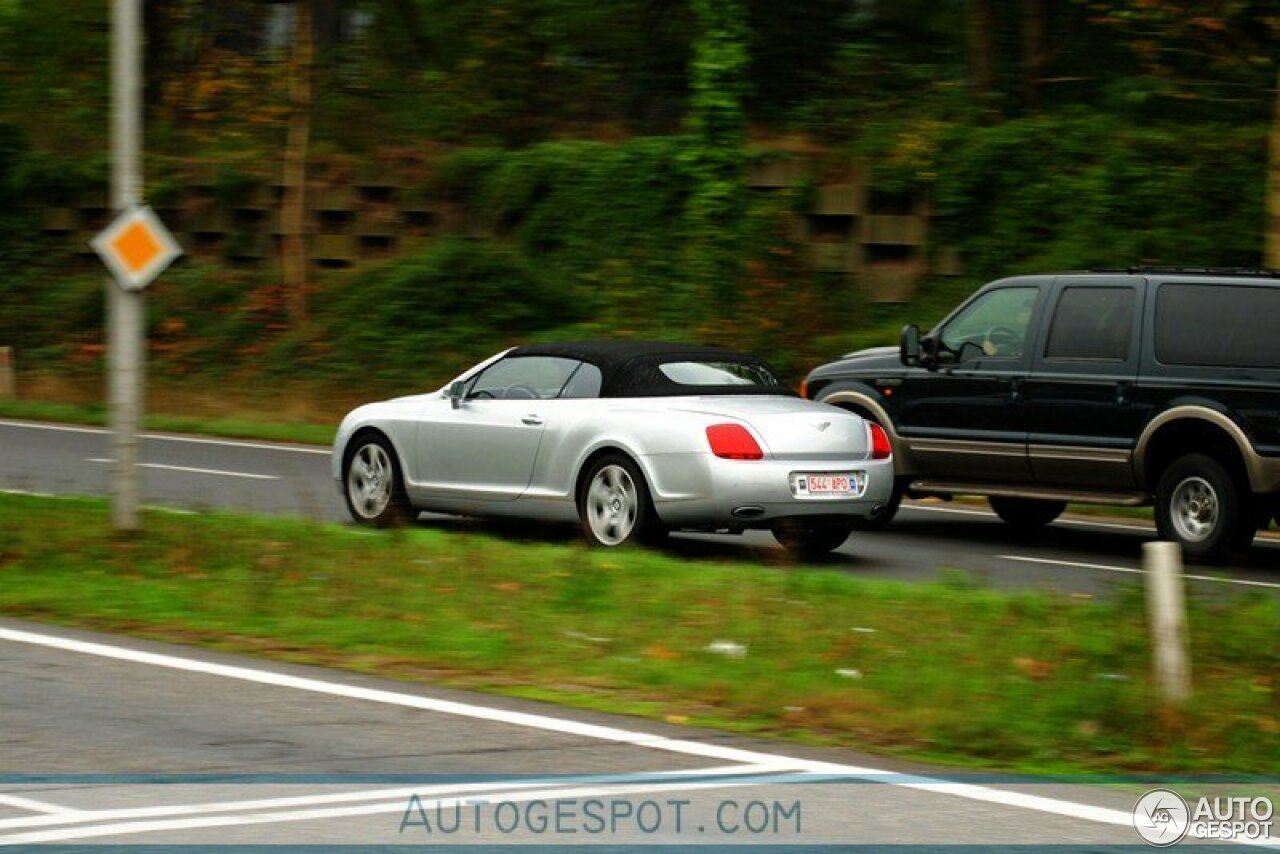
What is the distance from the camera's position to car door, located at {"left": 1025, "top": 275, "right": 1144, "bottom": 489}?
1559 cm

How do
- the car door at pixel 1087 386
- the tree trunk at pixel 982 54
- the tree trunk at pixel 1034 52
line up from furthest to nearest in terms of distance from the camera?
1. the tree trunk at pixel 982 54
2. the tree trunk at pixel 1034 52
3. the car door at pixel 1087 386

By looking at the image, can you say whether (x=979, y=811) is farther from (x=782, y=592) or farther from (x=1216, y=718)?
(x=782, y=592)

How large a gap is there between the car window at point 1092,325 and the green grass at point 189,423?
1130cm

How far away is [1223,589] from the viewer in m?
12.6

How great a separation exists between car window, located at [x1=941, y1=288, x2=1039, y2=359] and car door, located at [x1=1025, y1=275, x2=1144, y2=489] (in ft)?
0.85

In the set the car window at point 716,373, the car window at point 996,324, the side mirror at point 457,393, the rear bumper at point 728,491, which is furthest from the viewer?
the car window at point 996,324

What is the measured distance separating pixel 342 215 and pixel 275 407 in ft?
19.3

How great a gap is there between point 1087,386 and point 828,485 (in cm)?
263

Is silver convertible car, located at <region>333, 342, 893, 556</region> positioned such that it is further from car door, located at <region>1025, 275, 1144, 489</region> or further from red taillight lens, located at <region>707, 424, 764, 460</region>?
car door, located at <region>1025, 275, 1144, 489</region>

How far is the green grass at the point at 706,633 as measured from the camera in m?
8.58

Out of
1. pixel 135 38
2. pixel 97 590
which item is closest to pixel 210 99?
pixel 135 38

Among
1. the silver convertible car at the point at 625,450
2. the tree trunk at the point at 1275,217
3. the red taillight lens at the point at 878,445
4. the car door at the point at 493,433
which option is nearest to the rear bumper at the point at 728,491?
the silver convertible car at the point at 625,450

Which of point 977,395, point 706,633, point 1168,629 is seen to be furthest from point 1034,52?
point 1168,629

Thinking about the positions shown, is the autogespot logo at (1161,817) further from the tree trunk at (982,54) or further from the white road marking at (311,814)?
the tree trunk at (982,54)
